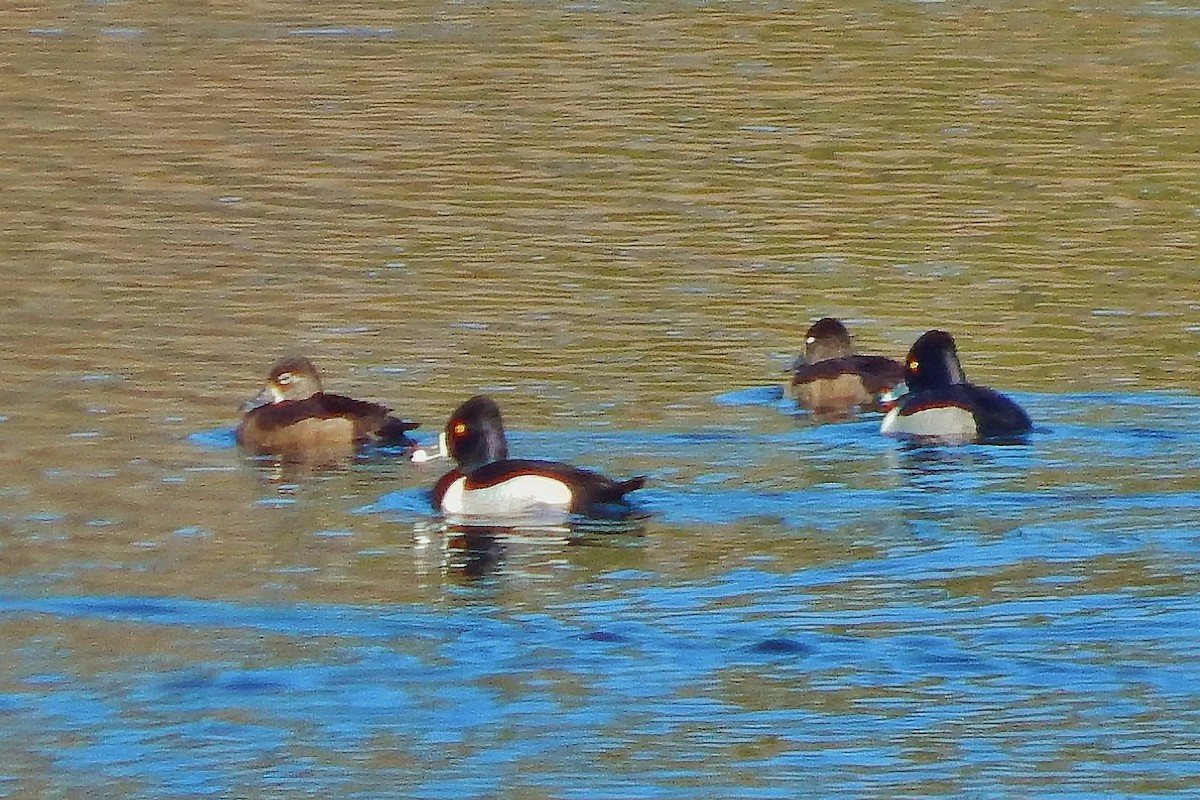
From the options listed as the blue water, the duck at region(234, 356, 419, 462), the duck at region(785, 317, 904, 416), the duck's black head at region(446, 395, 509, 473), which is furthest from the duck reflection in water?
the duck at region(785, 317, 904, 416)

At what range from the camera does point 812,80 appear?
3372cm

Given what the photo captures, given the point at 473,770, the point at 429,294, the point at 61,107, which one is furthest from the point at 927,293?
the point at 61,107

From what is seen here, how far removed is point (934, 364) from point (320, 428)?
3745 millimetres

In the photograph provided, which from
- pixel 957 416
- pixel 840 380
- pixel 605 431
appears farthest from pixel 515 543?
pixel 840 380

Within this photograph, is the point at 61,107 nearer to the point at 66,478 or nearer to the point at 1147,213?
the point at 1147,213

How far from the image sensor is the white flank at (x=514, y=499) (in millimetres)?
13930

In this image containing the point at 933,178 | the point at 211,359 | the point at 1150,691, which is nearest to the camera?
the point at 1150,691

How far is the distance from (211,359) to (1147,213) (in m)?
9.72

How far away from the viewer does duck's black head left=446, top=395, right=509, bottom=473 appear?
1452 cm

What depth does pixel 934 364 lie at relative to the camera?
16547 millimetres

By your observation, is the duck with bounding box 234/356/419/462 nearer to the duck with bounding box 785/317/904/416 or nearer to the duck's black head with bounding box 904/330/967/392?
the duck with bounding box 785/317/904/416

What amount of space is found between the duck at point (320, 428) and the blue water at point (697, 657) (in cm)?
83

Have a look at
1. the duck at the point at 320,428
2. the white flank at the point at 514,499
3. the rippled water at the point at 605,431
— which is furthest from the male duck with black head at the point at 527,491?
the duck at the point at 320,428

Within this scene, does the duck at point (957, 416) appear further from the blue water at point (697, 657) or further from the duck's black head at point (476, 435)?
the duck's black head at point (476, 435)
